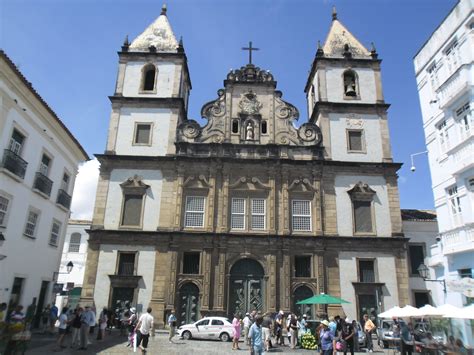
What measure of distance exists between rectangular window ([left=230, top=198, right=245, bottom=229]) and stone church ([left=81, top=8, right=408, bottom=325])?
6 centimetres

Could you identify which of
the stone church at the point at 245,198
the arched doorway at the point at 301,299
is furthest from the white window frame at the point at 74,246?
the arched doorway at the point at 301,299

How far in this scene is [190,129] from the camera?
26016mm

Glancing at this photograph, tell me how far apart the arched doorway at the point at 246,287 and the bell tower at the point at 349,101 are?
914 centimetres

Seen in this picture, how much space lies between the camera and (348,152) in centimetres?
2577

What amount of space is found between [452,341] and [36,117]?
2059 cm

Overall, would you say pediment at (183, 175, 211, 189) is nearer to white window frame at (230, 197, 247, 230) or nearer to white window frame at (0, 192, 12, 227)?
white window frame at (230, 197, 247, 230)

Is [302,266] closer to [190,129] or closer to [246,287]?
[246,287]

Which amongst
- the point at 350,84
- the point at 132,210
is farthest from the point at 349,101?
the point at 132,210

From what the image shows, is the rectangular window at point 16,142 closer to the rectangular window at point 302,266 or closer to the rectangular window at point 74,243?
the rectangular window at point 302,266

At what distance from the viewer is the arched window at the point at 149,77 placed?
28.2 metres

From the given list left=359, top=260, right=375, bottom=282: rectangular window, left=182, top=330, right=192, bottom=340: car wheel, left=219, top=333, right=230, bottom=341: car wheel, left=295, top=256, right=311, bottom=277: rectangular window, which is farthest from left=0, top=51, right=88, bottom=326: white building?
left=359, top=260, right=375, bottom=282: rectangular window

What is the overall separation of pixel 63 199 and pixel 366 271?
755 inches

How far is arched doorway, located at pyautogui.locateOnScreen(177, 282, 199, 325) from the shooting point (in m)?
22.0

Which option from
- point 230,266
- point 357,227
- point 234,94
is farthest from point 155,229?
point 357,227
